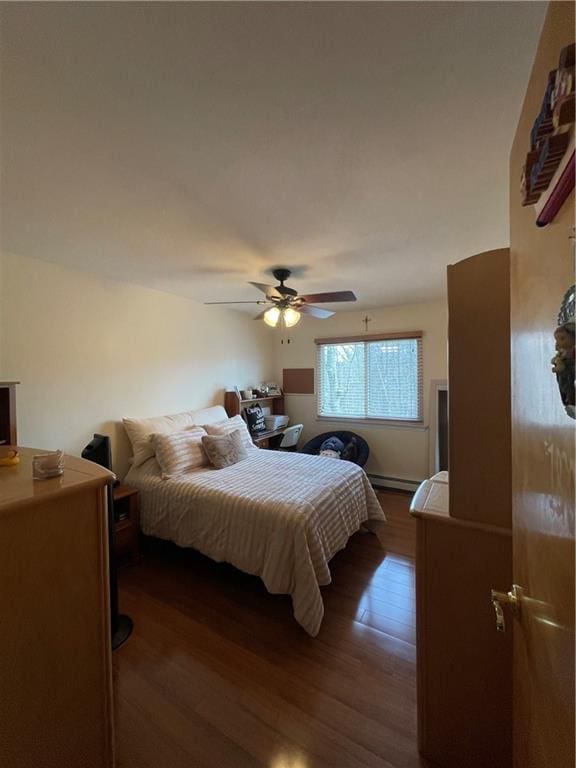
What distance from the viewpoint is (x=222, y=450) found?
283 cm

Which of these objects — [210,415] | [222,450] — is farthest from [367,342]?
[222,450]

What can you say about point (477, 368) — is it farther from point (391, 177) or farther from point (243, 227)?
A: point (243, 227)

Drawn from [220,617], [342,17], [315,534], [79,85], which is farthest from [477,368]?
[220,617]

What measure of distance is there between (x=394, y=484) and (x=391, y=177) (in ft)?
11.6

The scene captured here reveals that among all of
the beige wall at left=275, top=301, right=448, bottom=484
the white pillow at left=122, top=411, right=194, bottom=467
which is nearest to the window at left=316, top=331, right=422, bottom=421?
the beige wall at left=275, top=301, right=448, bottom=484

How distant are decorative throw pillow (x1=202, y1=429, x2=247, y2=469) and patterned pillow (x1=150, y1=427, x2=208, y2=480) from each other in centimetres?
9

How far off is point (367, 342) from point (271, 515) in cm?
286

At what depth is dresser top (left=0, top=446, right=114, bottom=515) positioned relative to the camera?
0.83m

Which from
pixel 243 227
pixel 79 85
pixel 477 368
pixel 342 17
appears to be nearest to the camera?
pixel 342 17

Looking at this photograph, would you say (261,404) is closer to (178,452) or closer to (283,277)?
(178,452)

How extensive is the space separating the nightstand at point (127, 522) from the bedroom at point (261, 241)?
4.6 inches

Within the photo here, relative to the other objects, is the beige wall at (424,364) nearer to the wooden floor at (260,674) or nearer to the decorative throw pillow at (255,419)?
the decorative throw pillow at (255,419)

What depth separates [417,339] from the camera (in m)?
3.83

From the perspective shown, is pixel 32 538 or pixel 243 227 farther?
pixel 243 227
